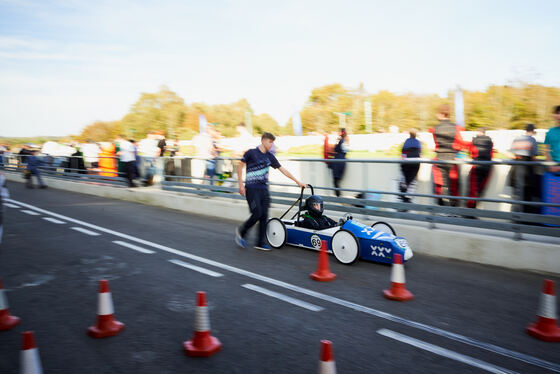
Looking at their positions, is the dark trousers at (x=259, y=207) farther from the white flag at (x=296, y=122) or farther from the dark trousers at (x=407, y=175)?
the white flag at (x=296, y=122)

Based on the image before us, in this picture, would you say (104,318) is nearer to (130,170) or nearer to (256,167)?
(256,167)

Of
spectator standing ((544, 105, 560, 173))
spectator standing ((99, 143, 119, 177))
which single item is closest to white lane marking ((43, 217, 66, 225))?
spectator standing ((99, 143, 119, 177))

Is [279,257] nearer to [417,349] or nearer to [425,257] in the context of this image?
[425,257]

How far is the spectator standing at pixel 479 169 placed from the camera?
23.8 ft

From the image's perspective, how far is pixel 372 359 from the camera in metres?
3.88

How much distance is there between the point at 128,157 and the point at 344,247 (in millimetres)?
10861

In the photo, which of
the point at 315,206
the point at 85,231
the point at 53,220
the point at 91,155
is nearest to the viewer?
the point at 315,206

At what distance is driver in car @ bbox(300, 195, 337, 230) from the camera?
24.5ft

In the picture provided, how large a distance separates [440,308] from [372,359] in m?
1.61

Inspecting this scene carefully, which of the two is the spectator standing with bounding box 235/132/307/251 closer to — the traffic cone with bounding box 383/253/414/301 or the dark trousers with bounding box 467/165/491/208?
the traffic cone with bounding box 383/253/414/301

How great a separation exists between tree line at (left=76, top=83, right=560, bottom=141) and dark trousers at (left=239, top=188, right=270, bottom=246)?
12.1 m

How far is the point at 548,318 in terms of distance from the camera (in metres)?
4.20

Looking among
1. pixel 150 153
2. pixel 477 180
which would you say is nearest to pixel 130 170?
pixel 150 153

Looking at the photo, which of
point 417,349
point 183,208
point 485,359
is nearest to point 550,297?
point 485,359
